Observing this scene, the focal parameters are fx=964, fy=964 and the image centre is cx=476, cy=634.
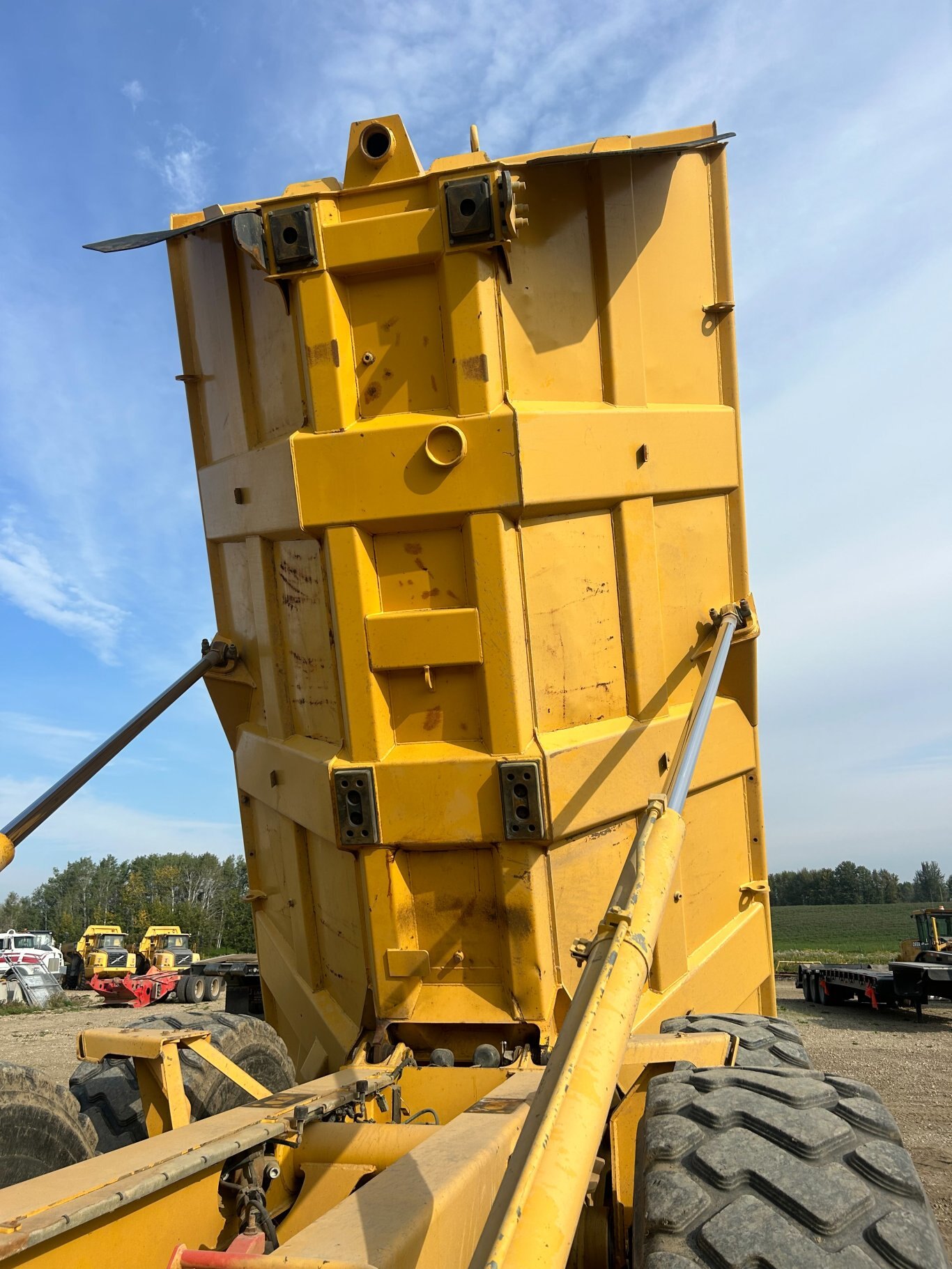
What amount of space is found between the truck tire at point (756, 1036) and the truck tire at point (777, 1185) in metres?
0.78

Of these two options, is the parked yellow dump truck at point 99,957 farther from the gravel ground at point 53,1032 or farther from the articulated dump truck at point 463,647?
the articulated dump truck at point 463,647

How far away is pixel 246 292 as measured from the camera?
13.8ft

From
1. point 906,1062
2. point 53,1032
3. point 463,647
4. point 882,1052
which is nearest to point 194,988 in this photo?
point 53,1032

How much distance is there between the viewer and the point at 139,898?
3450 inches

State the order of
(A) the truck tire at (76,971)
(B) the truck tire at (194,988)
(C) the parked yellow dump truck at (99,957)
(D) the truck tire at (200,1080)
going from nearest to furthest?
(D) the truck tire at (200,1080)
(B) the truck tire at (194,988)
(C) the parked yellow dump truck at (99,957)
(A) the truck tire at (76,971)

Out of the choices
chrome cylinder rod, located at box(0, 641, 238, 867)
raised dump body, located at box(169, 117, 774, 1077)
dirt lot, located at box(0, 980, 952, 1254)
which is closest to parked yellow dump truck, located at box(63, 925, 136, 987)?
dirt lot, located at box(0, 980, 952, 1254)

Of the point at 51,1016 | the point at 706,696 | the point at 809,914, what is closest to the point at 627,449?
the point at 706,696

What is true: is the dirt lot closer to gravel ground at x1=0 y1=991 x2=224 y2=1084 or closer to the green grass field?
gravel ground at x1=0 y1=991 x2=224 y2=1084

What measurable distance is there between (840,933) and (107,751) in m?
43.0

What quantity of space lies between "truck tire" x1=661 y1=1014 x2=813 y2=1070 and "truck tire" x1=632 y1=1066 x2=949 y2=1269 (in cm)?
78

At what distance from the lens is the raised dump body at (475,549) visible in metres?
3.55

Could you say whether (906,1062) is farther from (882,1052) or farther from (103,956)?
(103,956)

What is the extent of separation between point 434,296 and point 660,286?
1063mm

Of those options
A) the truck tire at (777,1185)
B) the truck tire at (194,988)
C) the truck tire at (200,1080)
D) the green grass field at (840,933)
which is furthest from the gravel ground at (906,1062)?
the truck tire at (194,988)
